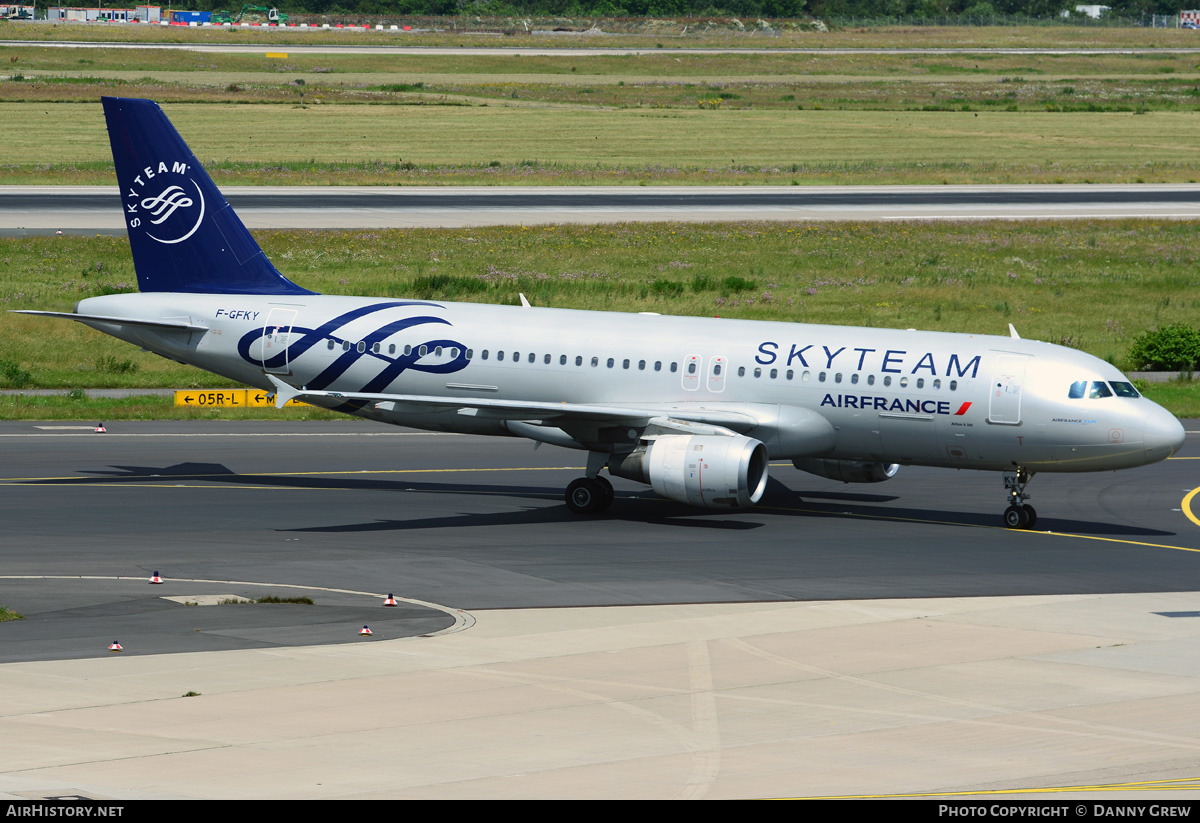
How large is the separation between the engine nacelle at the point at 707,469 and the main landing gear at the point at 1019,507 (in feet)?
20.0

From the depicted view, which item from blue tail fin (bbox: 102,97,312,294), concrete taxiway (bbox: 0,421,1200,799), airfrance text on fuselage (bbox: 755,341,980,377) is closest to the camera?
concrete taxiway (bbox: 0,421,1200,799)

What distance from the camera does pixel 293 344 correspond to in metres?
39.3

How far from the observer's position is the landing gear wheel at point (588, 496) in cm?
3696

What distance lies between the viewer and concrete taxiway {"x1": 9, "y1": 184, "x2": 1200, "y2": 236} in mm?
85562

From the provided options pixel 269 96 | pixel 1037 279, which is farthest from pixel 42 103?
pixel 1037 279

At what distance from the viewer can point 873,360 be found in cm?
3559

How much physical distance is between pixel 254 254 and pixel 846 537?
1837 centimetres

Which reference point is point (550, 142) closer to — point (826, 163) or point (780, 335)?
point (826, 163)

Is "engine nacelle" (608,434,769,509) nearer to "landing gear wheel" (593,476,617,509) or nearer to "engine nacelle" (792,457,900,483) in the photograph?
"landing gear wheel" (593,476,617,509)

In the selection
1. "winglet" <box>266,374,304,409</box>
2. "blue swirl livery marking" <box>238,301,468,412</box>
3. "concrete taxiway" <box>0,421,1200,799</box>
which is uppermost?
"blue swirl livery marking" <box>238,301,468,412</box>

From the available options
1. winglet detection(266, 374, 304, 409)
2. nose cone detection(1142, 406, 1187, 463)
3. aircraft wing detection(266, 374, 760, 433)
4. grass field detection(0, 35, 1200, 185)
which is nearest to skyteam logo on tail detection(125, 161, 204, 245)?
aircraft wing detection(266, 374, 760, 433)

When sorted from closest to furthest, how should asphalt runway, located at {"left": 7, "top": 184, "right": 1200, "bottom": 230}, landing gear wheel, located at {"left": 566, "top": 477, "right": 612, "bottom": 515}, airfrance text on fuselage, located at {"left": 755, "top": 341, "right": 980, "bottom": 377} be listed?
airfrance text on fuselage, located at {"left": 755, "top": 341, "right": 980, "bottom": 377}, landing gear wheel, located at {"left": 566, "top": 477, "right": 612, "bottom": 515}, asphalt runway, located at {"left": 7, "top": 184, "right": 1200, "bottom": 230}

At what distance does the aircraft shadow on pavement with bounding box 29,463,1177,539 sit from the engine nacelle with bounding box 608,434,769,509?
1673mm

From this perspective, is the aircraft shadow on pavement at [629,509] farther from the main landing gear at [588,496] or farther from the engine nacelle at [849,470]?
the engine nacelle at [849,470]
